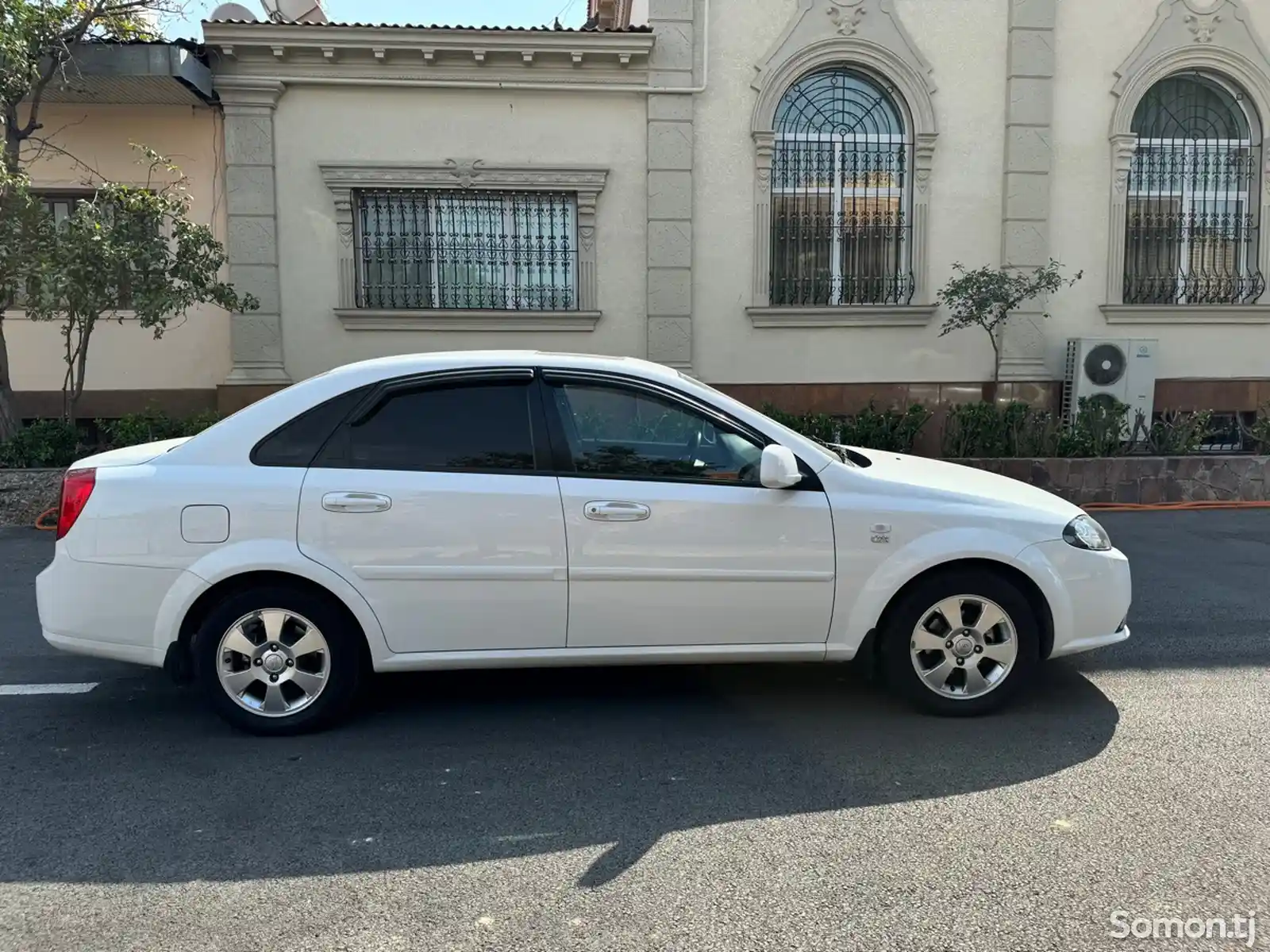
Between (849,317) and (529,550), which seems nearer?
(529,550)

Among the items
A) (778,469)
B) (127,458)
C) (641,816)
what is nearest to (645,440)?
(778,469)

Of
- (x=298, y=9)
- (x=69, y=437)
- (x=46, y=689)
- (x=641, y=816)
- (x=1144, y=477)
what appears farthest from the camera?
(x=298, y=9)

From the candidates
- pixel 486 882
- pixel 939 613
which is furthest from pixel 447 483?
pixel 939 613

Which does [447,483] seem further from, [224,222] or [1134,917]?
[224,222]

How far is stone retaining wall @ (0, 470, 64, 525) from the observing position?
8.99 meters

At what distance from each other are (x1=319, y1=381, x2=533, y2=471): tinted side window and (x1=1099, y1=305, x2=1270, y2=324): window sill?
32.8ft

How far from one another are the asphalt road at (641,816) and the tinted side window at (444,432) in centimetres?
117

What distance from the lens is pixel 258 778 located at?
3787 mm

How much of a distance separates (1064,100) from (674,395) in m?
9.79

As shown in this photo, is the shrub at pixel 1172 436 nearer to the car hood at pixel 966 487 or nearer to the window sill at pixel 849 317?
the window sill at pixel 849 317

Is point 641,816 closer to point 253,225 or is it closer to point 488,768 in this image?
point 488,768

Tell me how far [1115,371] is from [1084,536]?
26.8 feet

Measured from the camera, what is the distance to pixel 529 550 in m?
4.08

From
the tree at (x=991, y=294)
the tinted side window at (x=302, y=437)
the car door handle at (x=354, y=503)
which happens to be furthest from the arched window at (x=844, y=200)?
the car door handle at (x=354, y=503)
